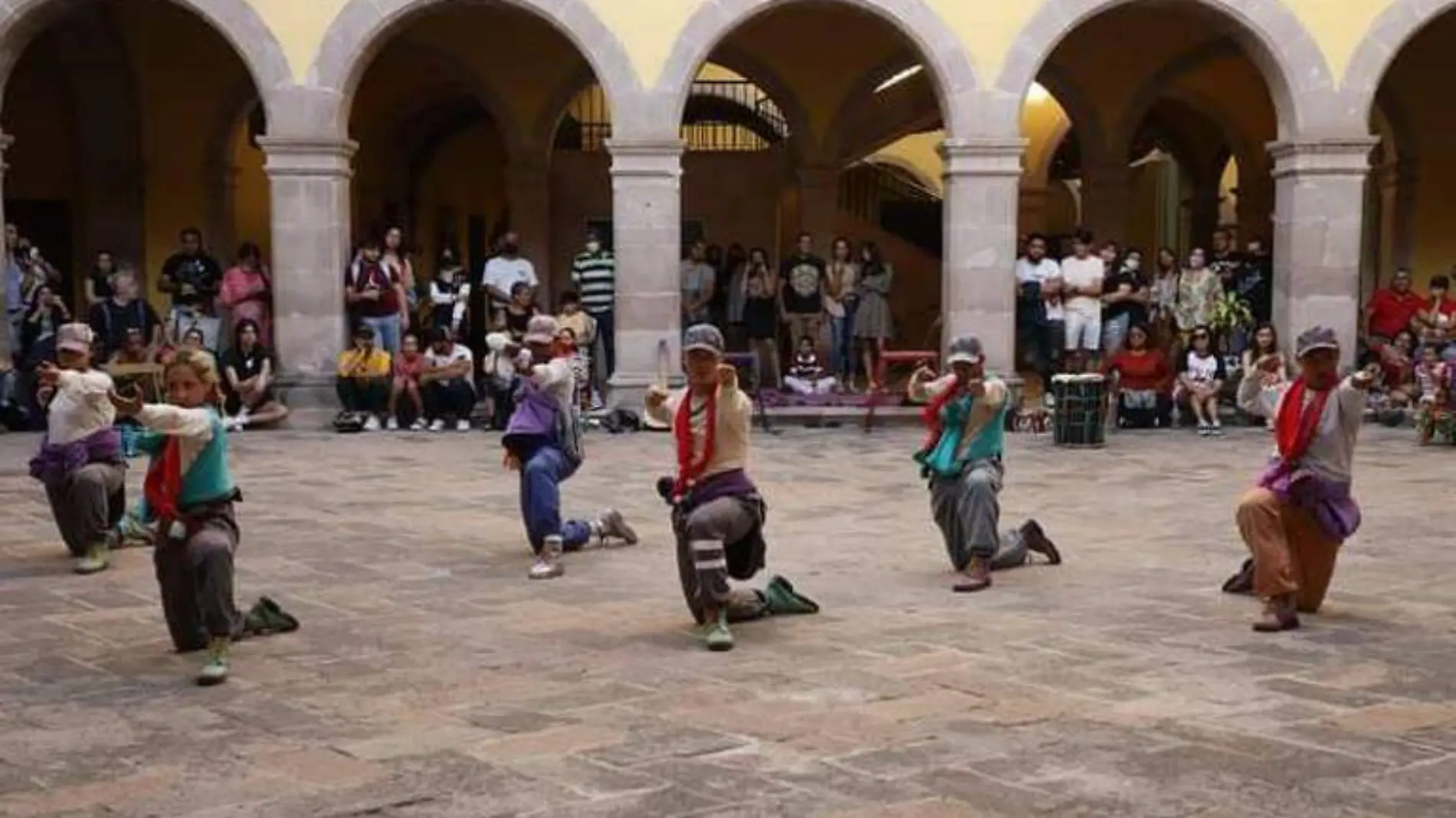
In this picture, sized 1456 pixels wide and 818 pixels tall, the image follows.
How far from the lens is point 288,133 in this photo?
570 inches

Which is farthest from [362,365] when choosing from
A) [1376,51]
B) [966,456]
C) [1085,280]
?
[1376,51]

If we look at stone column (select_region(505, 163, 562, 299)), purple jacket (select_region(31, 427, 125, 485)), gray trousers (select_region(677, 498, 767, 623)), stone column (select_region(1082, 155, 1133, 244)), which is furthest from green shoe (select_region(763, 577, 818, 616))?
stone column (select_region(1082, 155, 1133, 244))

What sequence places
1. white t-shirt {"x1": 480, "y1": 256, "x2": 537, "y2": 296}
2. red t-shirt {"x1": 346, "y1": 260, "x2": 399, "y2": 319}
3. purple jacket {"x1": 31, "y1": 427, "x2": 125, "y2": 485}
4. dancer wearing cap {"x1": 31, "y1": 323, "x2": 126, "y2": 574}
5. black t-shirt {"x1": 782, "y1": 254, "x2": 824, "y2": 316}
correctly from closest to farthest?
dancer wearing cap {"x1": 31, "y1": 323, "x2": 126, "y2": 574} → purple jacket {"x1": 31, "y1": 427, "x2": 125, "y2": 485} → red t-shirt {"x1": 346, "y1": 260, "x2": 399, "y2": 319} → white t-shirt {"x1": 480, "y1": 256, "x2": 537, "y2": 296} → black t-shirt {"x1": 782, "y1": 254, "x2": 824, "y2": 316}

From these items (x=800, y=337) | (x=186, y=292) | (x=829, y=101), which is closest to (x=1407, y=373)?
(x=800, y=337)

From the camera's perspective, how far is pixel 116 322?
47.7 ft

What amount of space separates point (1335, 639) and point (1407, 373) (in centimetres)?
998

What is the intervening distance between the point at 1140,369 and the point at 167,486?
10.3 m

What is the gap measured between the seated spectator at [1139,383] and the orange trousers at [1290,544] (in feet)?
25.7

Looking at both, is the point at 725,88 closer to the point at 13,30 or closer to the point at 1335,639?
the point at 13,30

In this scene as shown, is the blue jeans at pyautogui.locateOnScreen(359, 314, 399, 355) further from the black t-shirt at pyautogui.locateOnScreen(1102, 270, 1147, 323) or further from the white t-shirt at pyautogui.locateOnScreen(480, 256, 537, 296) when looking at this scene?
the black t-shirt at pyautogui.locateOnScreen(1102, 270, 1147, 323)

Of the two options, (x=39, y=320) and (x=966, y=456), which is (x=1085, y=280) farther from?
(x=39, y=320)

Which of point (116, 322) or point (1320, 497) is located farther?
point (116, 322)

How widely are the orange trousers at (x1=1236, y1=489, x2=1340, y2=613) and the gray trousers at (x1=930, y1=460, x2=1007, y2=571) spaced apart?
1.13 meters

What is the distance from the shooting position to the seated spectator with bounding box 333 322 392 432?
47.7 ft
